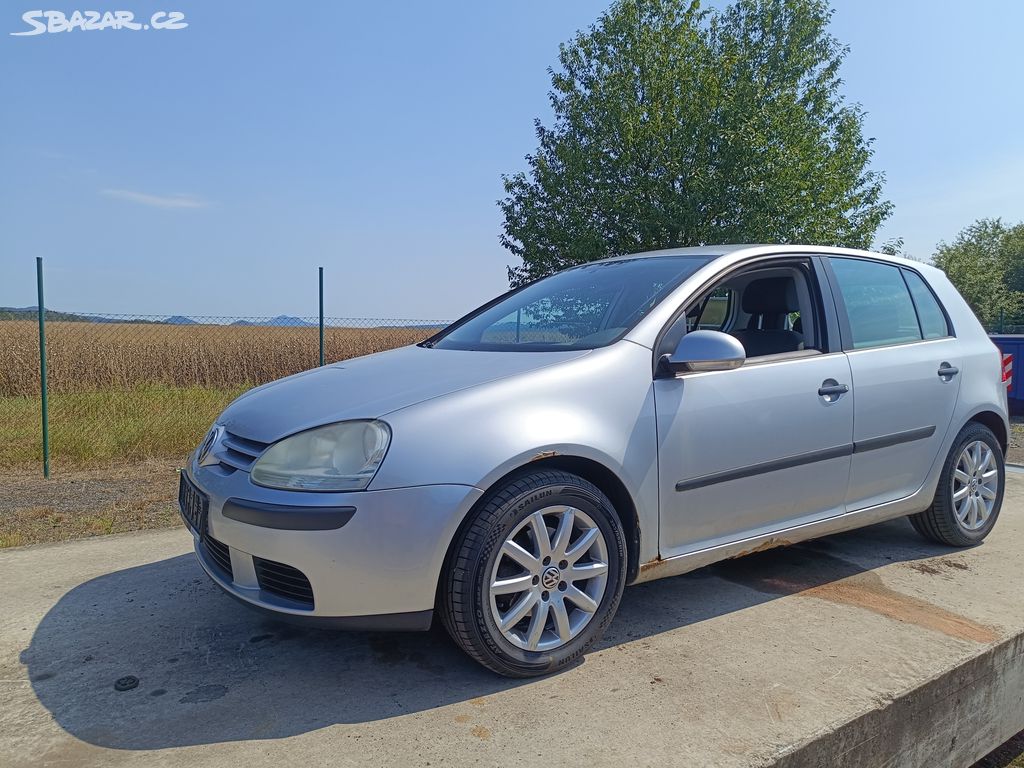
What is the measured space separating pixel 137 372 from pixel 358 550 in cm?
1031

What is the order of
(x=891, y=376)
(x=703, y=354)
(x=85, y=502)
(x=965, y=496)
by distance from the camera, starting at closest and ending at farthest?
1. (x=703, y=354)
2. (x=891, y=376)
3. (x=965, y=496)
4. (x=85, y=502)

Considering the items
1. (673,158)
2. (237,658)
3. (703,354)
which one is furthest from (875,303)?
(673,158)

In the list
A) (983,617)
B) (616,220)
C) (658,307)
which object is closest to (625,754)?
(658,307)

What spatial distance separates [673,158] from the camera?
12.3m

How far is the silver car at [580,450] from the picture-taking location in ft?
7.10

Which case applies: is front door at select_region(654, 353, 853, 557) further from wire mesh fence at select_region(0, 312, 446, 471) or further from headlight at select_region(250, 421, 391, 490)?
wire mesh fence at select_region(0, 312, 446, 471)

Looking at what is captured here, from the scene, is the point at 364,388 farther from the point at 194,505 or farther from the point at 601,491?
the point at 601,491

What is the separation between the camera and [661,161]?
12461mm

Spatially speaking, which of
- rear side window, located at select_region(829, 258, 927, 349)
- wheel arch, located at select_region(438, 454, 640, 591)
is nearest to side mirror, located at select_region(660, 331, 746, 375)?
wheel arch, located at select_region(438, 454, 640, 591)

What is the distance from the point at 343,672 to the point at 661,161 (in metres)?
11.6

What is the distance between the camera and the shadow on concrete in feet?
7.07

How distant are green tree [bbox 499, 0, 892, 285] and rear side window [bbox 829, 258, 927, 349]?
27.9ft

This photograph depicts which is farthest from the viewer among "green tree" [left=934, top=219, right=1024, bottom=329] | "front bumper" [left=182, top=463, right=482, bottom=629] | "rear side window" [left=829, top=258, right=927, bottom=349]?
A: "green tree" [left=934, top=219, right=1024, bottom=329]

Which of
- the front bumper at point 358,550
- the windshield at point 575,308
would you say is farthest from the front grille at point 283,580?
the windshield at point 575,308
